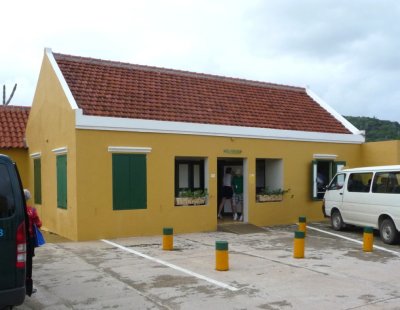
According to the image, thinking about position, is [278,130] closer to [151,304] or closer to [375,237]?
[375,237]

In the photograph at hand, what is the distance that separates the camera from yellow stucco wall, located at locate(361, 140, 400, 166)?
55.2 ft

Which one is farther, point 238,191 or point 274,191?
point 274,191

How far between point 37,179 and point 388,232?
11140 millimetres

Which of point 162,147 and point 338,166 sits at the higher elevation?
point 162,147

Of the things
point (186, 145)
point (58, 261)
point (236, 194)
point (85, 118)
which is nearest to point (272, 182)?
point (236, 194)

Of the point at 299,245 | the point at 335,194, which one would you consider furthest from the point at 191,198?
the point at 299,245

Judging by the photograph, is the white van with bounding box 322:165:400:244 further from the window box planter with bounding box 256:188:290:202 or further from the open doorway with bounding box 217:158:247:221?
the open doorway with bounding box 217:158:247:221

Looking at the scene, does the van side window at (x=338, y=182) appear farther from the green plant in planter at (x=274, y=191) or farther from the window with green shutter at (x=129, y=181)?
the window with green shutter at (x=129, y=181)

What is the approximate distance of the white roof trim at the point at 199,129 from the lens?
41.1 feet

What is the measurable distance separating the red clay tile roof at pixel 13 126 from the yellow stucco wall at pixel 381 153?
1270 centimetres

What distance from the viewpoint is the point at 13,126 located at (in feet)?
58.0

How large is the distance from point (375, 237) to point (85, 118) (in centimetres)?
850

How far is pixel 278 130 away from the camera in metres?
15.8

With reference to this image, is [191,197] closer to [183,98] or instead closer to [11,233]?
[183,98]
